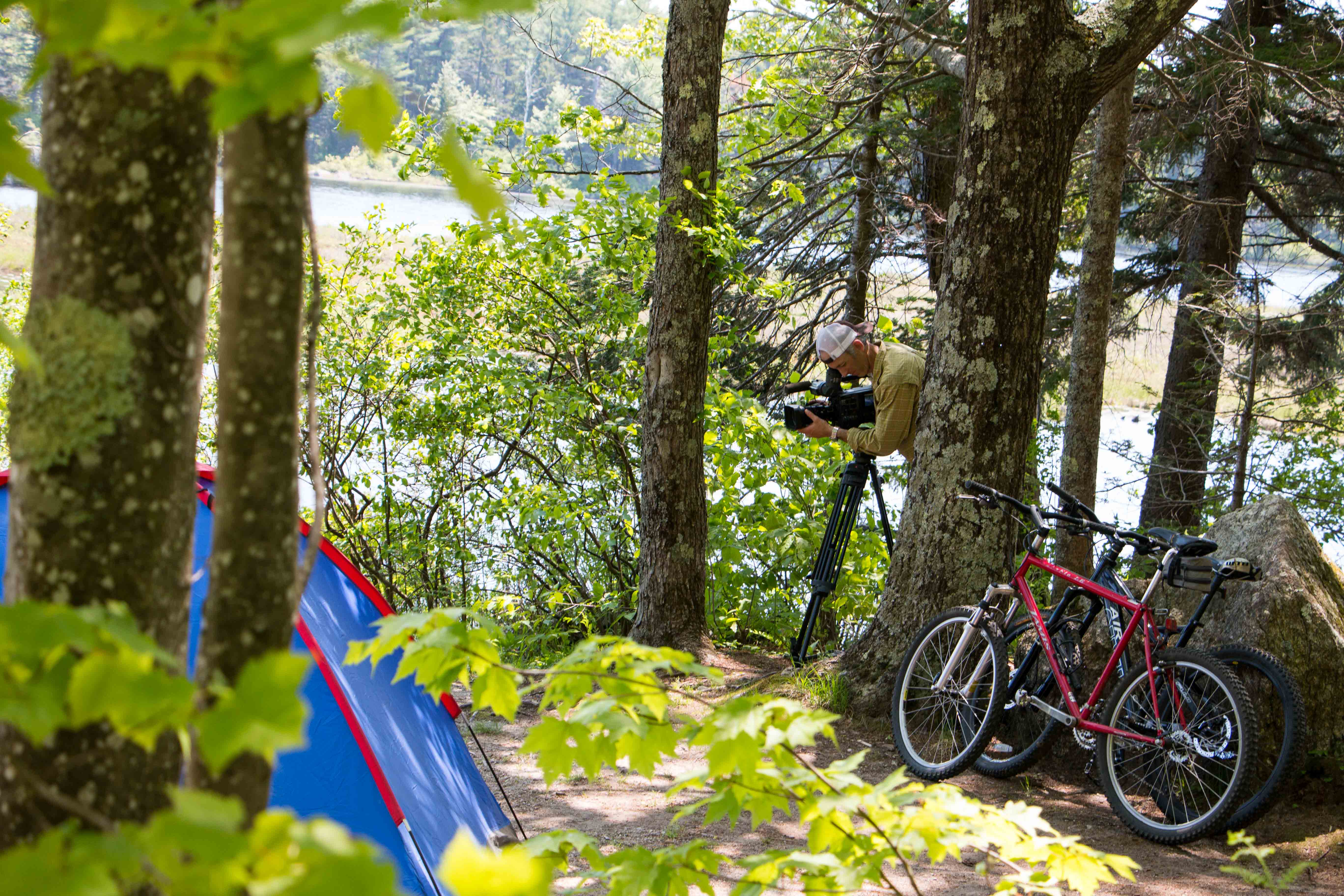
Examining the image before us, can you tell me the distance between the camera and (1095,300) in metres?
6.90

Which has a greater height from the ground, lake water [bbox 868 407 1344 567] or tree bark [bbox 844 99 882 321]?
tree bark [bbox 844 99 882 321]

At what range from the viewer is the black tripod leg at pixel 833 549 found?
5398 millimetres

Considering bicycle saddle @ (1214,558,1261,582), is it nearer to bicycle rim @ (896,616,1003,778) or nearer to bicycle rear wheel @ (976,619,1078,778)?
bicycle rear wheel @ (976,619,1078,778)

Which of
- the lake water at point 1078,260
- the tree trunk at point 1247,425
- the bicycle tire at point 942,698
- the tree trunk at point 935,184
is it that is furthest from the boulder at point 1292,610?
the tree trunk at point 935,184

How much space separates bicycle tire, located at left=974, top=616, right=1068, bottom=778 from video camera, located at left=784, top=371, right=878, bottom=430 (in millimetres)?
1410

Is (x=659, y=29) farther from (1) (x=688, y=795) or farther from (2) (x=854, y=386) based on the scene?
(1) (x=688, y=795)

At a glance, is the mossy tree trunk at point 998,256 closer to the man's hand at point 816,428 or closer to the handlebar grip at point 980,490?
the handlebar grip at point 980,490

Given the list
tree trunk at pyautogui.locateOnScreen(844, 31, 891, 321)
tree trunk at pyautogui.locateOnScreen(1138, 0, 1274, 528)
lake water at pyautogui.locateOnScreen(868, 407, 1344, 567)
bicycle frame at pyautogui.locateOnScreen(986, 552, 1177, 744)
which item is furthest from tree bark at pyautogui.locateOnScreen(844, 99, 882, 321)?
bicycle frame at pyautogui.locateOnScreen(986, 552, 1177, 744)

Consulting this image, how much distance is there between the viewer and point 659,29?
39.1 ft

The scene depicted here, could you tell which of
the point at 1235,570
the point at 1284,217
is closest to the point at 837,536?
the point at 1235,570

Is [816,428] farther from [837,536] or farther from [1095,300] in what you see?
[1095,300]

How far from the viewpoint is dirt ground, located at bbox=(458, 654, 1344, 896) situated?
3295mm

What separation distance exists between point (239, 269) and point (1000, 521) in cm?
393

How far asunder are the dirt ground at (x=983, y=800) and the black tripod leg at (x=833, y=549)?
2.75ft
